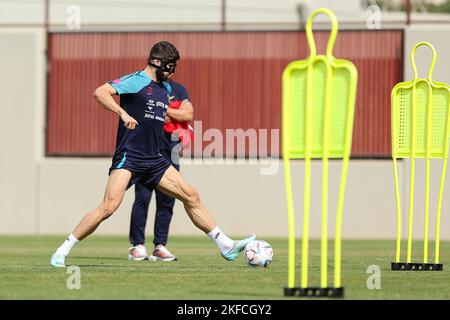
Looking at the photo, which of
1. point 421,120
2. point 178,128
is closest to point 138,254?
point 178,128

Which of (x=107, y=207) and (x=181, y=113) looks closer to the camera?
(x=107, y=207)

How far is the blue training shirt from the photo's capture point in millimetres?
12741

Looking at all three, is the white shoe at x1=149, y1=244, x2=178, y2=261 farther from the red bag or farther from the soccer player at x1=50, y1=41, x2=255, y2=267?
the soccer player at x1=50, y1=41, x2=255, y2=267

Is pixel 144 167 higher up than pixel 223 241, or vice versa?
pixel 144 167

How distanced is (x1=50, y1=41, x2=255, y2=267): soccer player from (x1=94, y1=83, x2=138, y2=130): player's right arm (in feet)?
0.55

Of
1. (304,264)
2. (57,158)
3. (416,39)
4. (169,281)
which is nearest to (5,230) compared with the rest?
(57,158)

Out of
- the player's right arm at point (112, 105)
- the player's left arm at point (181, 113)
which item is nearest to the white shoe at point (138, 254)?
the player's left arm at point (181, 113)

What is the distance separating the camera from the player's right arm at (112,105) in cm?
1199

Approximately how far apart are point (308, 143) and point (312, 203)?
14.1 meters

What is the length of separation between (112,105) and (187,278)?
1.81 metres

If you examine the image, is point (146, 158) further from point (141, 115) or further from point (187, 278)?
point (187, 278)

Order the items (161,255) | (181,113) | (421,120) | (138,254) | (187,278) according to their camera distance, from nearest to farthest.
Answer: (187,278) < (421,120) < (181,113) < (161,255) < (138,254)

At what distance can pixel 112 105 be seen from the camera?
1219 cm

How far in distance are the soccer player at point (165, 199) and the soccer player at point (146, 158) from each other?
130 centimetres
